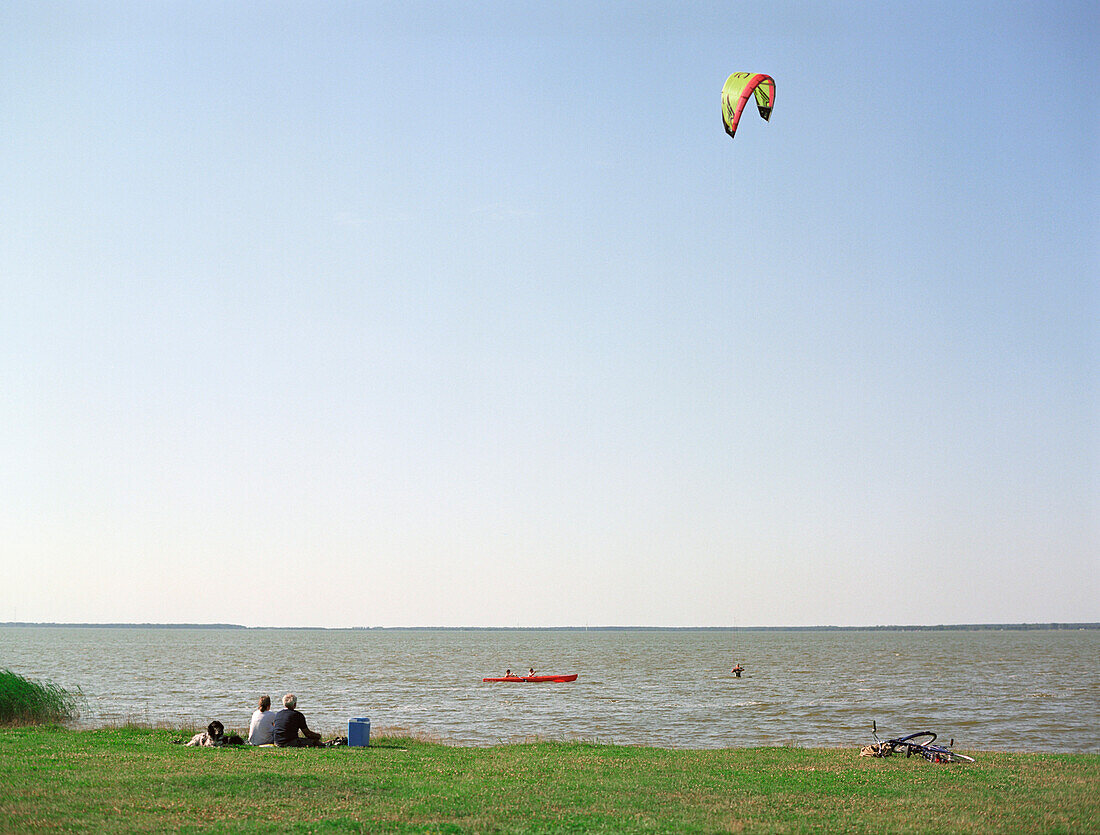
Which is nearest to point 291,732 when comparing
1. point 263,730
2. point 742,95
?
point 263,730

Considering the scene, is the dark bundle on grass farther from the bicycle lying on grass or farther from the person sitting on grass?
the bicycle lying on grass

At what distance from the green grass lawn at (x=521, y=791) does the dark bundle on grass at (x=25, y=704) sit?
9.30 m

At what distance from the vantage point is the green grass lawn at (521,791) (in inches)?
462

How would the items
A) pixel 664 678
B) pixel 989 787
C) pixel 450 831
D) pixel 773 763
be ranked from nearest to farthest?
pixel 450 831 → pixel 989 787 → pixel 773 763 → pixel 664 678

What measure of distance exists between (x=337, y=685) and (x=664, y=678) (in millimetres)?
27933

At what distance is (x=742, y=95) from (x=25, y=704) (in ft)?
93.3

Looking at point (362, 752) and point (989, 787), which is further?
point (362, 752)

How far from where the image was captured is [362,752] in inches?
761

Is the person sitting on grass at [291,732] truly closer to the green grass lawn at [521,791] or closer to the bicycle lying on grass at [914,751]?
the green grass lawn at [521,791]

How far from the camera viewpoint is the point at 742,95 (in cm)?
2464

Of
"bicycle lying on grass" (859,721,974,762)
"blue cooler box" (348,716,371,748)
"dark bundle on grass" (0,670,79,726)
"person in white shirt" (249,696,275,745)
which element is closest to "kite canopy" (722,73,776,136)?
"bicycle lying on grass" (859,721,974,762)

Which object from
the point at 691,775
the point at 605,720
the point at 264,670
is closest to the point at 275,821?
the point at 691,775

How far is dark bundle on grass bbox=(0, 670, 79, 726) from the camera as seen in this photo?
27.6m

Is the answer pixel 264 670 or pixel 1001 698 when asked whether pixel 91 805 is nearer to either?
pixel 1001 698
